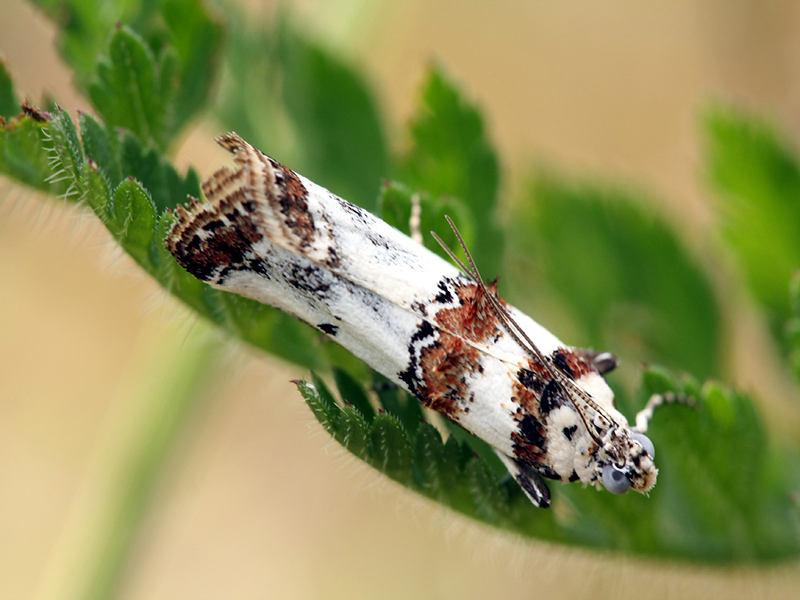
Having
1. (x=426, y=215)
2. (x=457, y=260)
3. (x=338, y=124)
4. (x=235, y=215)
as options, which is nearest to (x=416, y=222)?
(x=426, y=215)

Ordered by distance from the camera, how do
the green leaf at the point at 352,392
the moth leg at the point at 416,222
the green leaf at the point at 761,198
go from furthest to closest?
1. the green leaf at the point at 761,198
2. the moth leg at the point at 416,222
3. the green leaf at the point at 352,392

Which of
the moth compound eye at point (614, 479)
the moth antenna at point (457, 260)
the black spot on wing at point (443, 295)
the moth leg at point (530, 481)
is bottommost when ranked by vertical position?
the moth leg at point (530, 481)

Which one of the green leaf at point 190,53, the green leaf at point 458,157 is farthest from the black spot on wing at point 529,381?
the green leaf at point 190,53

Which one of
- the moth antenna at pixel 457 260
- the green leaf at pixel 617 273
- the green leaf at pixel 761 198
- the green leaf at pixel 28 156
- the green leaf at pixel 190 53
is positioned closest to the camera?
the green leaf at pixel 28 156

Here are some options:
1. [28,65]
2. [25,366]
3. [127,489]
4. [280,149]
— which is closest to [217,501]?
[25,366]

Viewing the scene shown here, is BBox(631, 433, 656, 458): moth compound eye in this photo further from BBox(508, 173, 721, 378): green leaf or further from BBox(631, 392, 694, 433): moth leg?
BBox(508, 173, 721, 378): green leaf

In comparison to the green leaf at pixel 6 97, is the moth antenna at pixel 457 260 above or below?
above

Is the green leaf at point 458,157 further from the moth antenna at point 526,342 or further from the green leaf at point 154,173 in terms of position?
the green leaf at point 154,173
